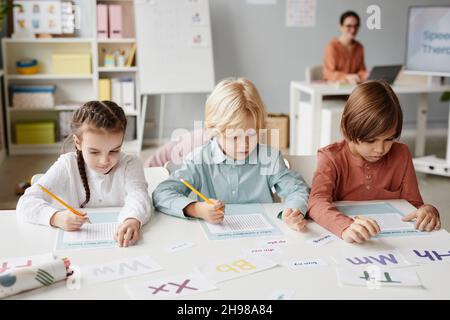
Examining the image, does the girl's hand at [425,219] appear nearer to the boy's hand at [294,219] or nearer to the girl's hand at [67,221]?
the boy's hand at [294,219]

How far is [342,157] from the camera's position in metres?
1.51

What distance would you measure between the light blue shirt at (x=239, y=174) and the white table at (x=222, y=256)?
0.20 meters

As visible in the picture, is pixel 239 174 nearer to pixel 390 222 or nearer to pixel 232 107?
pixel 232 107

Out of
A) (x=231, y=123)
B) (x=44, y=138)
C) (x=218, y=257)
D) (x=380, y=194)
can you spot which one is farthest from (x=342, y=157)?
(x=44, y=138)

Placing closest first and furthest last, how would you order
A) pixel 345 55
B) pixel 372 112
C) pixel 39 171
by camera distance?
1. pixel 372 112
2. pixel 39 171
3. pixel 345 55

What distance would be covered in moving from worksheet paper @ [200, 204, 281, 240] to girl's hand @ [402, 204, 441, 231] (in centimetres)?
33

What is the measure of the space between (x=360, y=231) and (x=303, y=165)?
1.96ft

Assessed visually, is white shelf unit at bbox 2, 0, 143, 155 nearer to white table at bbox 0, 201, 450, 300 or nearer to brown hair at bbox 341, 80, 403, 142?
brown hair at bbox 341, 80, 403, 142

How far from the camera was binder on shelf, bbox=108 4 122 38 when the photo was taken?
4125mm

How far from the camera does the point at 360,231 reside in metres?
1.14

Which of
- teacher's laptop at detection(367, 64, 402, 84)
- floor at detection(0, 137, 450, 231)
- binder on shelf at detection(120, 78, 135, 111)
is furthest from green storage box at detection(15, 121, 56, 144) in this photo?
teacher's laptop at detection(367, 64, 402, 84)

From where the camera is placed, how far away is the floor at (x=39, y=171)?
309 centimetres

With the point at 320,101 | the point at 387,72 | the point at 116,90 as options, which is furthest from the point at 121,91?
the point at 387,72

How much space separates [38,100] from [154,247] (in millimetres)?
3445
